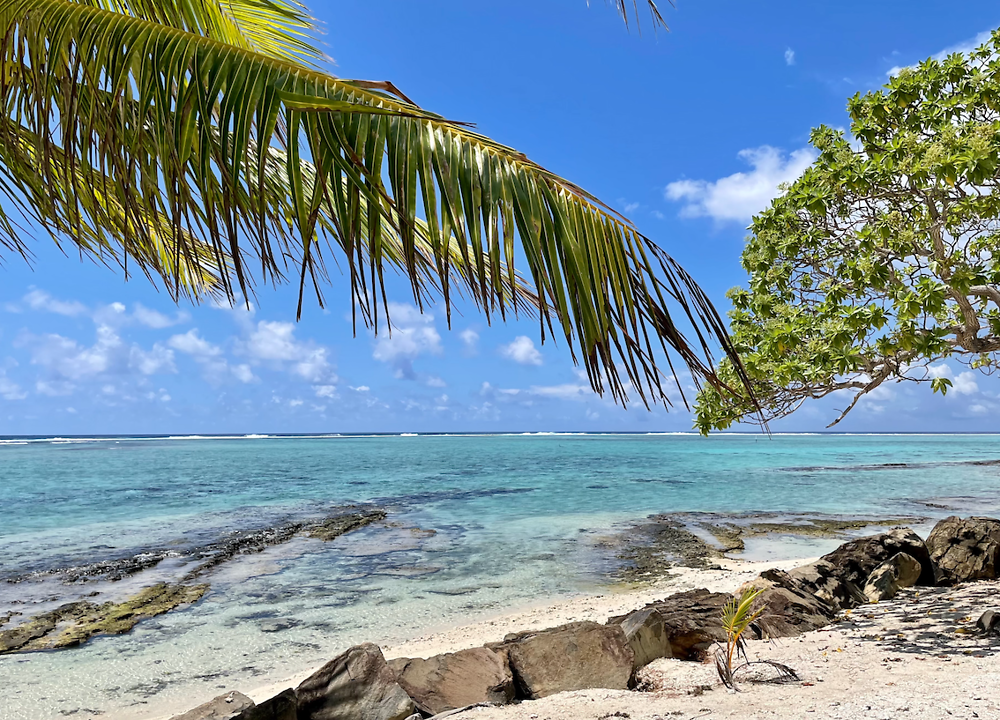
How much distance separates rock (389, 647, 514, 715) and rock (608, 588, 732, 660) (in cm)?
132

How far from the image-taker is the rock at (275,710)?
399cm

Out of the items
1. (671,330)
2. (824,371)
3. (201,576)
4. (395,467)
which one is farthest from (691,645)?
(395,467)

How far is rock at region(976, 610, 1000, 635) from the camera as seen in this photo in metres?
4.79

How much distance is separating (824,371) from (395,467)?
33785 mm

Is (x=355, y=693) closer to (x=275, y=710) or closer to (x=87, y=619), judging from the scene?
(x=275, y=710)

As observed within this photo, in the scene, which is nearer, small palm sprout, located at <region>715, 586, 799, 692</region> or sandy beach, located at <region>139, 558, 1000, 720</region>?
sandy beach, located at <region>139, 558, 1000, 720</region>

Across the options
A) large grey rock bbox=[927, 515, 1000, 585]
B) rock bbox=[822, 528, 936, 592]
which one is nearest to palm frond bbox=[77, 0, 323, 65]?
rock bbox=[822, 528, 936, 592]

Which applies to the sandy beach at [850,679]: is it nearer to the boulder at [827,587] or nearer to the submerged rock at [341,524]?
the boulder at [827,587]

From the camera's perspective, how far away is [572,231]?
5.58 ft

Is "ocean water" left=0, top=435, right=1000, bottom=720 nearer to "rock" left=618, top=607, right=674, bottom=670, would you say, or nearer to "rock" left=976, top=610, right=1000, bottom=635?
"rock" left=618, top=607, right=674, bottom=670

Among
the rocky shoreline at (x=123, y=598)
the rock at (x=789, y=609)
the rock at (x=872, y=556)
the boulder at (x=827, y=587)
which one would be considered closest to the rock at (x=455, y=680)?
the rock at (x=789, y=609)

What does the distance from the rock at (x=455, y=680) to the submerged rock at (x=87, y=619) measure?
4.69 metres

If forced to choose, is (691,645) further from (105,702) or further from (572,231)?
(105,702)

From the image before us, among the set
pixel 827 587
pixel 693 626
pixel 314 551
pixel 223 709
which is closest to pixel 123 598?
pixel 314 551
